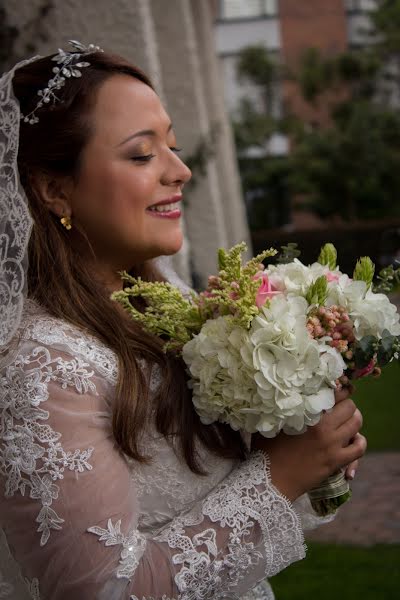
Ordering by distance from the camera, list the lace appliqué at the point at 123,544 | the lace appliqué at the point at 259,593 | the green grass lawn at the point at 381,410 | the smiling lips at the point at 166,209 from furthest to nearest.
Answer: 1. the green grass lawn at the point at 381,410
2. the lace appliqué at the point at 259,593
3. the smiling lips at the point at 166,209
4. the lace appliqué at the point at 123,544

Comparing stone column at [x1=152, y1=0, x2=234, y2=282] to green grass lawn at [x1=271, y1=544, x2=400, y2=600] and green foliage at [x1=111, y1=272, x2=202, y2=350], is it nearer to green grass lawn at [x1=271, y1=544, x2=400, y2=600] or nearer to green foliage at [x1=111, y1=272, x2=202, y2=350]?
green grass lawn at [x1=271, y1=544, x2=400, y2=600]

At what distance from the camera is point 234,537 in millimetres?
1870

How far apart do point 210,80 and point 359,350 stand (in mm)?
10768

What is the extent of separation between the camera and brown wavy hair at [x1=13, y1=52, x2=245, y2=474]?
6.73 ft

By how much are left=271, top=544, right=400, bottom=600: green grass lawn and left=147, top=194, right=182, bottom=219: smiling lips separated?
298 cm

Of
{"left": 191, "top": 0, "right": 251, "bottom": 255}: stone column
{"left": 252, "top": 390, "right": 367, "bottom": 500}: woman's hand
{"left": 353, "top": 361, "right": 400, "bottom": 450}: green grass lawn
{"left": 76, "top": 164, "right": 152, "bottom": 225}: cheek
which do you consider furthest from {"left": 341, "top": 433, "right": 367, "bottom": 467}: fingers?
{"left": 191, "top": 0, "right": 251, "bottom": 255}: stone column

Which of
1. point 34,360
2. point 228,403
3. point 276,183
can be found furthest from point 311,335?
point 276,183

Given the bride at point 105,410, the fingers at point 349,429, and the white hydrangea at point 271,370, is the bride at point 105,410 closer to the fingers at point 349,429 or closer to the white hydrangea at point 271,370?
the fingers at point 349,429

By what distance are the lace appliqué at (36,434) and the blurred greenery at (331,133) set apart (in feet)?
76.8

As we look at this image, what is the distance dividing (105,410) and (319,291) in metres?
0.54

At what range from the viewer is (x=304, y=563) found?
511 cm

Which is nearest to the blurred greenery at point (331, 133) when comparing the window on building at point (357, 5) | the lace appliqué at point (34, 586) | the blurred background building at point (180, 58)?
the window on building at point (357, 5)

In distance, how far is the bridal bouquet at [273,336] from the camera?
6.08ft

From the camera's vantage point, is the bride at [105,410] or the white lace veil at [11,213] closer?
the bride at [105,410]
